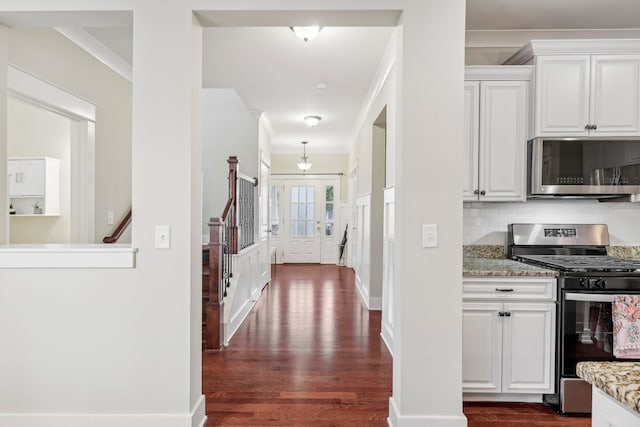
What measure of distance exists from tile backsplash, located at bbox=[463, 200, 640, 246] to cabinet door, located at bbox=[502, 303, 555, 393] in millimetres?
809

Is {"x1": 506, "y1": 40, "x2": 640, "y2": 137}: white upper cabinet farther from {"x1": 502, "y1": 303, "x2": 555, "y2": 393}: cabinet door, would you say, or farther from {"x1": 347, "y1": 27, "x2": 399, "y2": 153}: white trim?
{"x1": 502, "y1": 303, "x2": 555, "y2": 393}: cabinet door

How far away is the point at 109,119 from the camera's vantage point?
3844mm

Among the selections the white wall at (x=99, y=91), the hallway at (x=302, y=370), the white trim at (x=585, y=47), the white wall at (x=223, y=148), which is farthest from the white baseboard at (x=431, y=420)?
the white wall at (x=223, y=148)

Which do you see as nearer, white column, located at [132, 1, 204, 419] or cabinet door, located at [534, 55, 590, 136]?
white column, located at [132, 1, 204, 419]

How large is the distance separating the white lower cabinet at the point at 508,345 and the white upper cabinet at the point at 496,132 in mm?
750

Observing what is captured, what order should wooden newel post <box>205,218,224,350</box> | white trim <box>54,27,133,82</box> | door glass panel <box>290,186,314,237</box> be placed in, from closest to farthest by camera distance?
1. white trim <box>54,27,133,82</box>
2. wooden newel post <box>205,218,224,350</box>
3. door glass panel <box>290,186,314,237</box>

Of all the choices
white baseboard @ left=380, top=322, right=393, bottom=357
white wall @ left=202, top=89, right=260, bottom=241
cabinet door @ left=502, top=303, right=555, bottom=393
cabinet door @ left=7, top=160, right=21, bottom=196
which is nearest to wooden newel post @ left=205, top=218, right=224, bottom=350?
white baseboard @ left=380, top=322, right=393, bottom=357

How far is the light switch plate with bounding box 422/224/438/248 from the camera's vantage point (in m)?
2.15

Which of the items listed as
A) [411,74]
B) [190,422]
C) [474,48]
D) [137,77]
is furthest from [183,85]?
[474,48]

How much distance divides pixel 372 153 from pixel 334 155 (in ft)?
15.4

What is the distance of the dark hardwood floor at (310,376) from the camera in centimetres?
242

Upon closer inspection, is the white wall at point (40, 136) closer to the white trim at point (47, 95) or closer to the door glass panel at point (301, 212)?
the white trim at point (47, 95)

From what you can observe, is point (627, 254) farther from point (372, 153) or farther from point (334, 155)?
point (334, 155)

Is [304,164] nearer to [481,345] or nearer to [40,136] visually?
[40,136]
